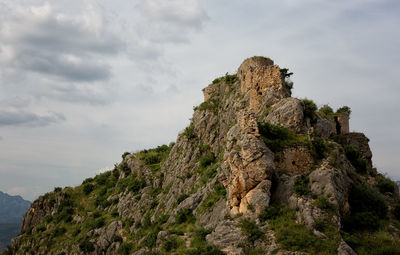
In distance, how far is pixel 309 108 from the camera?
29.5 m

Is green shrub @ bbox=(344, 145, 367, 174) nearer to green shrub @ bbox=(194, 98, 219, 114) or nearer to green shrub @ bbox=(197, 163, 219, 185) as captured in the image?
green shrub @ bbox=(197, 163, 219, 185)

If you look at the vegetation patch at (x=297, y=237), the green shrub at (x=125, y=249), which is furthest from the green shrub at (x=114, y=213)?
the vegetation patch at (x=297, y=237)

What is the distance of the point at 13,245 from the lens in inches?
2152

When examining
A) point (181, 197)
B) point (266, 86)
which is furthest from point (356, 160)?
point (181, 197)

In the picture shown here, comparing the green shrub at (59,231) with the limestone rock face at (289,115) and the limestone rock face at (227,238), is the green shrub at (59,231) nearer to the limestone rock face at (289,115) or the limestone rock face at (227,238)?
the limestone rock face at (227,238)

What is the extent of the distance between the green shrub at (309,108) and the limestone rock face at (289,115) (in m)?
1.18

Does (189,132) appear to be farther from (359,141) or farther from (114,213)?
(359,141)

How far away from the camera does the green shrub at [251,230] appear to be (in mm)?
19359

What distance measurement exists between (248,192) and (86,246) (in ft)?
92.0

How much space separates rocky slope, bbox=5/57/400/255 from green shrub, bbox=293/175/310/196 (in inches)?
3.0

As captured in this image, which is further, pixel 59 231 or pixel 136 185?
pixel 59 231

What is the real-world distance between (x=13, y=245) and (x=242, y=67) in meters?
47.6

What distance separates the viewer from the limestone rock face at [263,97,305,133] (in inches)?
1069

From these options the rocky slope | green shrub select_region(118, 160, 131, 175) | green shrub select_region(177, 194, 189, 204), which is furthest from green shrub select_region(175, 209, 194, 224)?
green shrub select_region(118, 160, 131, 175)
